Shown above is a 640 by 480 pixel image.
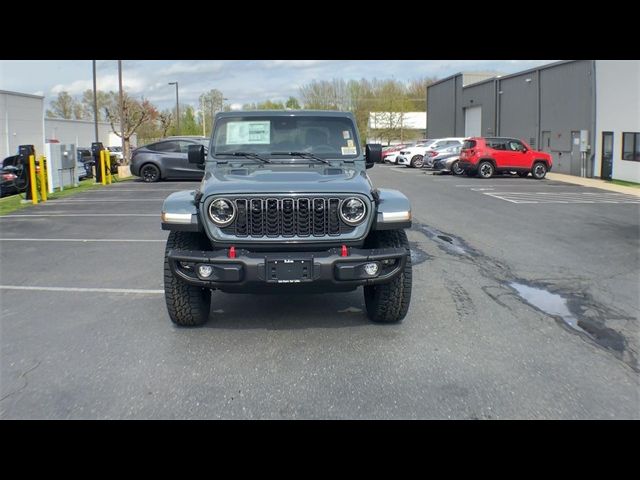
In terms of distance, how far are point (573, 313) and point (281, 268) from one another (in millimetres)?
3098

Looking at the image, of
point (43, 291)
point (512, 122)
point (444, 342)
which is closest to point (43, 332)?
point (43, 291)

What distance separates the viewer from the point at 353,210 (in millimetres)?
5453

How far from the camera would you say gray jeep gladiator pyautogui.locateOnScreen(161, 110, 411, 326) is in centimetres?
518

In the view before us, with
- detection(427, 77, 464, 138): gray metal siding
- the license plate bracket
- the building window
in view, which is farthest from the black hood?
detection(427, 77, 464, 138): gray metal siding

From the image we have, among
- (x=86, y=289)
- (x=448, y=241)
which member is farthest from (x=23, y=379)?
(x=448, y=241)

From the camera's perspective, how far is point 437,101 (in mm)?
58344

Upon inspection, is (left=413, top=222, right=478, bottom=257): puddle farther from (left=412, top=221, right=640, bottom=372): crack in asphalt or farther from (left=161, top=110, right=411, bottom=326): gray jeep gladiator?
(left=161, top=110, right=411, bottom=326): gray jeep gladiator

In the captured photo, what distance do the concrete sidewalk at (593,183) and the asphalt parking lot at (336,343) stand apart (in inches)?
489

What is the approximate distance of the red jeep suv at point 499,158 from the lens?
27.0 metres

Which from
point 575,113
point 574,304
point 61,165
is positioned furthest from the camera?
point 575,113

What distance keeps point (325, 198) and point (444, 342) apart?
Result: 1545 mm

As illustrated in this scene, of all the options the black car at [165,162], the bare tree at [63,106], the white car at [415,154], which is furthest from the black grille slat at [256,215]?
the bare tree at [63,106]

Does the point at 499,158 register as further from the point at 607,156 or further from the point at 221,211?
the point at 221,211
